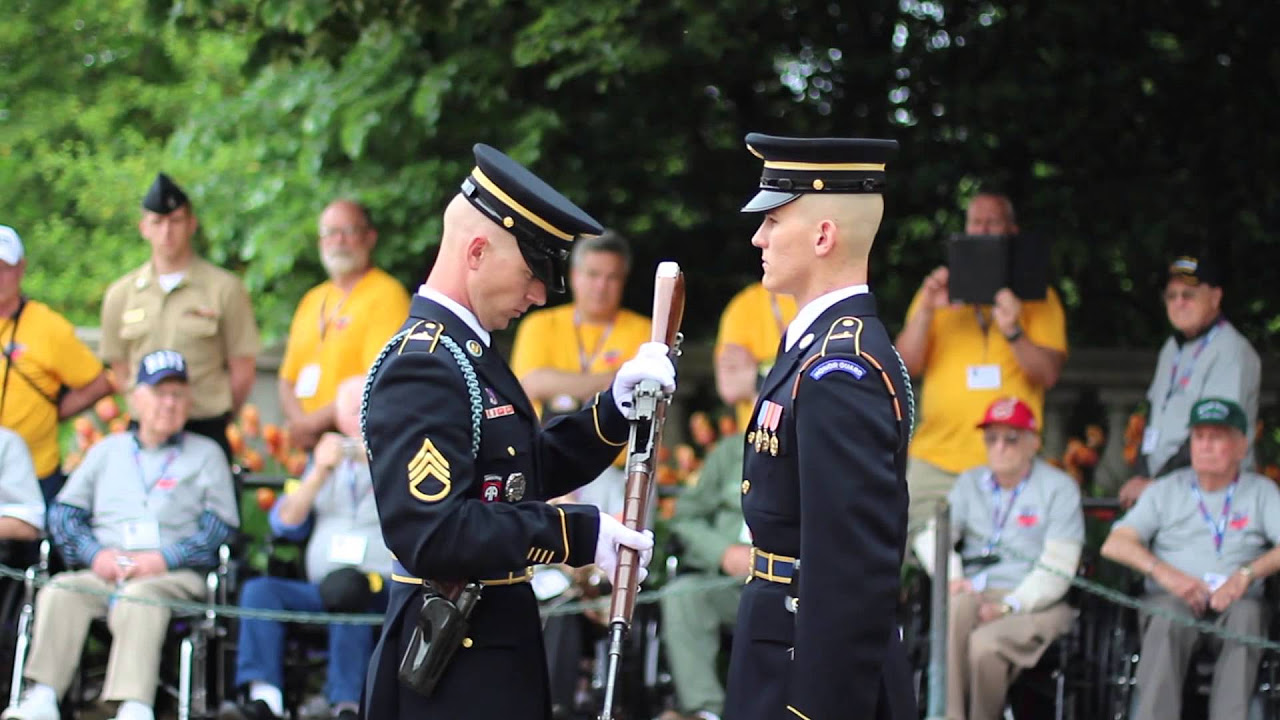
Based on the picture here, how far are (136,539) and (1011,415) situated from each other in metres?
3.50

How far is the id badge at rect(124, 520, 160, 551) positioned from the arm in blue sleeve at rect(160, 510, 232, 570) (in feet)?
0.18

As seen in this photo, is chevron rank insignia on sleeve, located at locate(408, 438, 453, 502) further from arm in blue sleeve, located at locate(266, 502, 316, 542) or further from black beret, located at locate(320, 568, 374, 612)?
arm in blue sleeve, located at locate(266, 502, 316, 542)

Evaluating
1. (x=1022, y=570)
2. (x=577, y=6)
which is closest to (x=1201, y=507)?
(x=1022, y=570)

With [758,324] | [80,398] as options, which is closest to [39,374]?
[80,398]

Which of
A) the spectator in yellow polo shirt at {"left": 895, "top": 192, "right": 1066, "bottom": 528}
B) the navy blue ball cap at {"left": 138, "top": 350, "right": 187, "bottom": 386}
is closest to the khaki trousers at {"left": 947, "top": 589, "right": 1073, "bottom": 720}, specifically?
the spectator in yellow polo shirt at {"left": 895, "top": 192, "right": 1066, "bottom": 528}

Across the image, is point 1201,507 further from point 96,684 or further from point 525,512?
point 96,684

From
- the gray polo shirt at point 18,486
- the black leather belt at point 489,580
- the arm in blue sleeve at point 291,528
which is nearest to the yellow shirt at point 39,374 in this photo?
the gray polo shirt at point 18,486

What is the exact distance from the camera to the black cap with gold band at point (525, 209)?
14.1 ft

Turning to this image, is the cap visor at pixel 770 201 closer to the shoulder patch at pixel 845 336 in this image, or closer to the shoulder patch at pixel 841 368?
the shoulder patch at pixel 845 336

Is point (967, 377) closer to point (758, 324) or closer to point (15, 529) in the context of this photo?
point (758, 324)

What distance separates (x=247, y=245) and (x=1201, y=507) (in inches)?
191

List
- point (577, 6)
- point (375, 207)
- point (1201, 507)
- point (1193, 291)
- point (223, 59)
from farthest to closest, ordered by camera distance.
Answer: point (223, 59), point (375, 207), point (577, 6), point (1193, 291), point (1201, 507)

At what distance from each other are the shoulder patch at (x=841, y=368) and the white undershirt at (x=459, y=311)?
0.79m

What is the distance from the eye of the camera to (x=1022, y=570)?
7434mm
